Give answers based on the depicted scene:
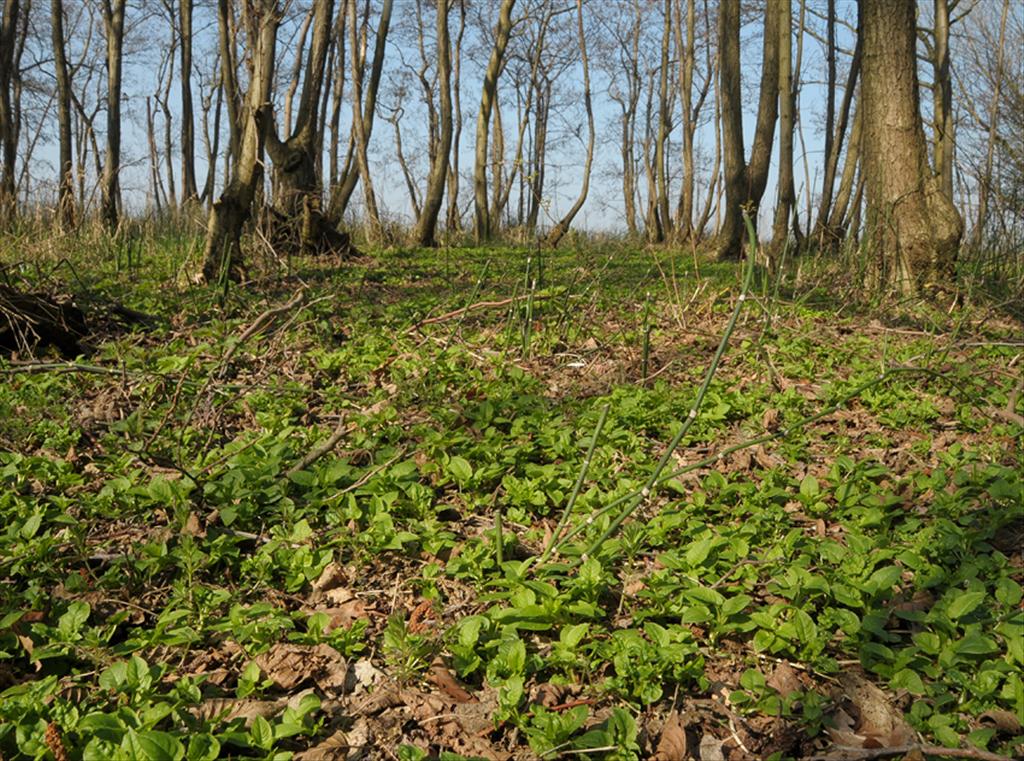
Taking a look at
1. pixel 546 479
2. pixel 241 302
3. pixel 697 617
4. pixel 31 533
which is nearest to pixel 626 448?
pixel 546 479

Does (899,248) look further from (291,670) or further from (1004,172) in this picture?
(1004,172)

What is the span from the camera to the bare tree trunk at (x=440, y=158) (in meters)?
10.8

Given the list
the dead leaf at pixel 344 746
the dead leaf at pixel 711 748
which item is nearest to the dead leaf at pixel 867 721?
the dead leaf at pixel 711 748

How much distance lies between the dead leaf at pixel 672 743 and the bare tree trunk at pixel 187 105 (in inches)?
510

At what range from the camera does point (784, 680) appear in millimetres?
2014

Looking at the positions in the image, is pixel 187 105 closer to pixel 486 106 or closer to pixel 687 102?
pixel 486 106

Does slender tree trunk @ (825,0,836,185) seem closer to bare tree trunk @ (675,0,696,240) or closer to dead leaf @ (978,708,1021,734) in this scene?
bare tree trunk @ (675,0,696,240)

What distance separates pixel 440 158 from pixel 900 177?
6.64 meters

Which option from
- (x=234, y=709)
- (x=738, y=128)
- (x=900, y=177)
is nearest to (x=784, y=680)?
(x=234, y=709)

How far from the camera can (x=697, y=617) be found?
2.15 metres

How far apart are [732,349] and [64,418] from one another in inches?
128

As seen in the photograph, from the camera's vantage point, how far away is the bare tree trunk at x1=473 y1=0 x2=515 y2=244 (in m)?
12.3

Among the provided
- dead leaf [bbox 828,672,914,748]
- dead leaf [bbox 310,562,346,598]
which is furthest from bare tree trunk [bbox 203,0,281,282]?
dead leaf [bbox 828,672,914,748]

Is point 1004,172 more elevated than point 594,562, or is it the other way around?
point 1004,172
